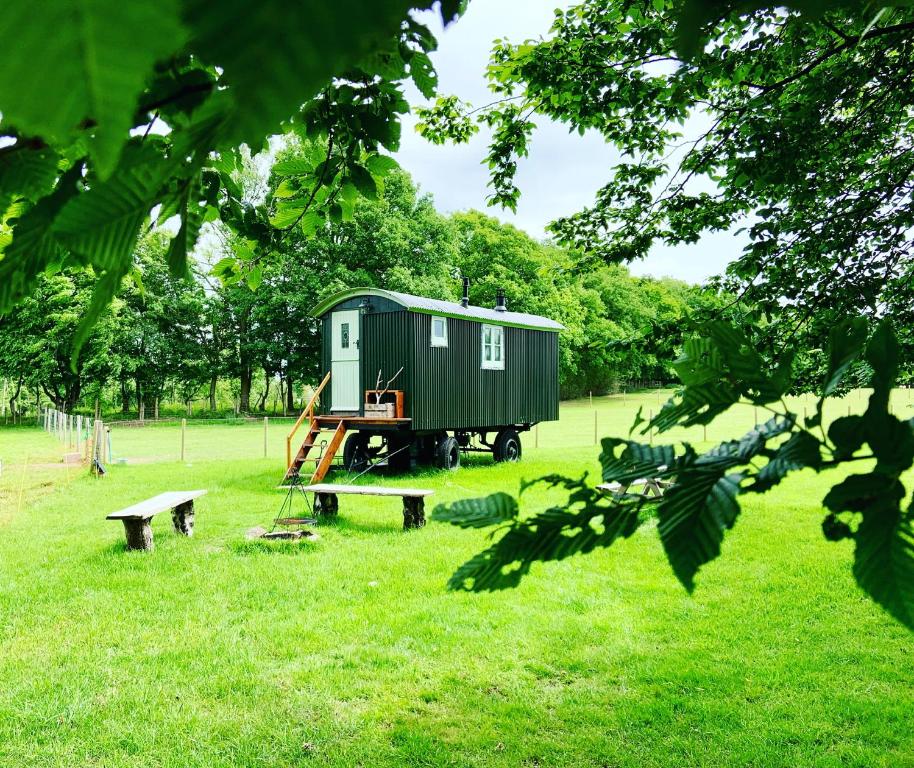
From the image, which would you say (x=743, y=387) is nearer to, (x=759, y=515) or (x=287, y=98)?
(x=287, y=98)

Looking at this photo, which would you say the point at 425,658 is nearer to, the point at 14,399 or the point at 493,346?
the point at 493,346

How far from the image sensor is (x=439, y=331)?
1540 centimetres

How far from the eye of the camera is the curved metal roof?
14.6 m

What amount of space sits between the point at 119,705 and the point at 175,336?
116 feet

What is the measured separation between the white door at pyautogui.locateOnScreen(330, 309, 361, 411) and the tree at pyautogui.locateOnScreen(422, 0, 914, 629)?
876 cm

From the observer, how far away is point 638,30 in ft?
17.7

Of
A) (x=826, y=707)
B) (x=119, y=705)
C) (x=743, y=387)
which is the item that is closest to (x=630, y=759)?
(x=826, y=707)

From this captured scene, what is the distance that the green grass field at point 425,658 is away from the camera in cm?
402

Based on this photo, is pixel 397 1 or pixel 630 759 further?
pixel 630 759

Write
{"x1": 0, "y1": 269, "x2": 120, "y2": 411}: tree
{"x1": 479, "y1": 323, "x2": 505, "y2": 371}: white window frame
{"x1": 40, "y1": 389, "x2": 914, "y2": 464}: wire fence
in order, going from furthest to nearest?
{"x1": 0, "y1": 269, "x2": 120, "y2": 411}: tree, {"x1": 40, "y1": 389, "x2": 914, "y2": 464}: wire fence, {"x1": 479, "y1": 323, "x2": 505, "y2": 371}: white window frame

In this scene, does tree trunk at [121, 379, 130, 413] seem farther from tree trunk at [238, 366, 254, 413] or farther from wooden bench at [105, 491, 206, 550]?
wooden bench at [105, 491, 206, 550]

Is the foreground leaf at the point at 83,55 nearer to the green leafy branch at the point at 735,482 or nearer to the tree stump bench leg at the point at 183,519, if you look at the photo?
the green leafy branch at the point at 735,482

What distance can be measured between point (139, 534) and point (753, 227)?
766cm

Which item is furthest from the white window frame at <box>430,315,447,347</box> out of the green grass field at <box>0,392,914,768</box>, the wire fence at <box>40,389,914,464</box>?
the green grass field at <box>0,392,914,768</box>
